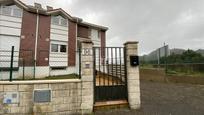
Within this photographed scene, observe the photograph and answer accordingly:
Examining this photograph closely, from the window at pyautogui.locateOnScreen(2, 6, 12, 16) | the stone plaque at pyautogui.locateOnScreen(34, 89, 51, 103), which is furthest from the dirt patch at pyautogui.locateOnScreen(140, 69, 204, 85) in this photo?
the window at pyautogui.locateOnScreen(2, 6, 12, 16)

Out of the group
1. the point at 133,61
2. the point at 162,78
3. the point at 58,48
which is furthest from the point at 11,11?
the point at 162,78

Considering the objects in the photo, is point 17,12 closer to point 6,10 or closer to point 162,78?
point 6,10

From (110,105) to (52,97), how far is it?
2032 millimetres

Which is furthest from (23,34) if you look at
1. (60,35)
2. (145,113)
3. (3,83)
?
(145,113)

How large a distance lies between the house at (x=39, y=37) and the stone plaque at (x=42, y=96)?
729 cm

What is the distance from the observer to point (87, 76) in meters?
5.10

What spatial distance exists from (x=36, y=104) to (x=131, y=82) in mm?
3314

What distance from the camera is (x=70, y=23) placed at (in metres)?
17.2

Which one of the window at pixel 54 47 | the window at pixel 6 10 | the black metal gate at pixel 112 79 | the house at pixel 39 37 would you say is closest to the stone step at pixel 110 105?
the black metal gate at pixel 112 79

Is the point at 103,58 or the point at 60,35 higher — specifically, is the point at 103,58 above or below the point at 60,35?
below

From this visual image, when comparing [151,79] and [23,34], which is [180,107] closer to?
→ [151,79]

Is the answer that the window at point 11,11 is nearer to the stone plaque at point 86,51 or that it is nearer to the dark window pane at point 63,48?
the dark window pane at point 63,48

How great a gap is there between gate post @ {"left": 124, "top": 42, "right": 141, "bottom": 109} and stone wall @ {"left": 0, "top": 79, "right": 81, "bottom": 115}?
1867 mm

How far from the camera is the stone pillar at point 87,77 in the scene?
16.5ft
